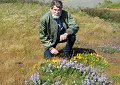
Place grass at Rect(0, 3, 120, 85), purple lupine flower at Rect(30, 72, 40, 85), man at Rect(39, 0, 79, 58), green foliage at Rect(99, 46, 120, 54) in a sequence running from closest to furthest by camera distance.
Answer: purple lupine flower at Rect(30, 72, 40, 85)
grass at Rect(0, 3, 120, 85)
man at Rect(39, 0, 79, 58)
green foliage at Rect(99, 46, 120, 54)

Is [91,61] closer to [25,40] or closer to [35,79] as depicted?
[35,79]

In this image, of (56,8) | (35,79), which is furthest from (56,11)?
(35,79)

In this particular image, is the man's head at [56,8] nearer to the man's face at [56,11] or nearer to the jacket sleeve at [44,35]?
the man's face at [56,11]

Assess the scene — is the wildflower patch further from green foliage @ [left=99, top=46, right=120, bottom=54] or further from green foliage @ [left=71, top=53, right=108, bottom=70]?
green foliage @ [left=99, top=46, right=120, bottom=54]

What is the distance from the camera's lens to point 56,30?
9.10 metres

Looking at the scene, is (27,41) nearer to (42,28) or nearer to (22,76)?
(42,28)

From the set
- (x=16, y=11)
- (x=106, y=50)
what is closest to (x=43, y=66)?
(x=106, y=50)

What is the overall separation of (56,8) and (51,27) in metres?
0.69

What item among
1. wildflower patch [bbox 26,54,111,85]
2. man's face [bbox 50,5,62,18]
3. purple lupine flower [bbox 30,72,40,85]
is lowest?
wildflower patch [bbox 26,54,111,85]

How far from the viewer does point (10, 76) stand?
7.40 meters

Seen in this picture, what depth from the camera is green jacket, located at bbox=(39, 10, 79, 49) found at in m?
8.98

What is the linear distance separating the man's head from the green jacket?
0.73 feet

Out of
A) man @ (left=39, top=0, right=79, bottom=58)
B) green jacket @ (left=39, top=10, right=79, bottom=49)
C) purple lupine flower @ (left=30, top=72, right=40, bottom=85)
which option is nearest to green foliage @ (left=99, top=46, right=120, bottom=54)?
man @ (left=39, top=0, right=79, bottom=58)

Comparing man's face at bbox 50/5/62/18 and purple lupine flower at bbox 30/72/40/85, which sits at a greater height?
man's face at bbox 50/5/62/18
